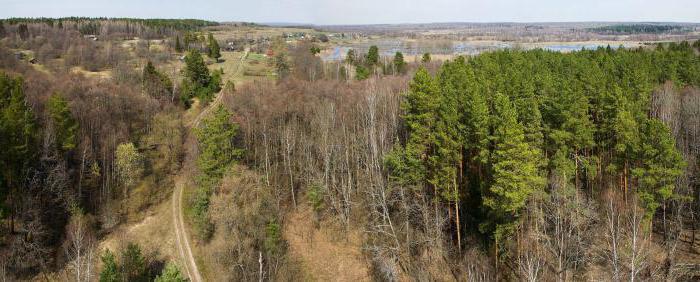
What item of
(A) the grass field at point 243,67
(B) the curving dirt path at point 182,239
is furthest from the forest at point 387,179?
(A) the grass field at point 243,67

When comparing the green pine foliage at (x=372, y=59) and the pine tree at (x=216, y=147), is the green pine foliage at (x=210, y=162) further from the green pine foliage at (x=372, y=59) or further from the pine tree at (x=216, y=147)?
the green pine foliage at (x=372, y=59)

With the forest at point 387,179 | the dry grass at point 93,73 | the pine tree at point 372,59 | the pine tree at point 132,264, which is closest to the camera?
the forest at point 387,179

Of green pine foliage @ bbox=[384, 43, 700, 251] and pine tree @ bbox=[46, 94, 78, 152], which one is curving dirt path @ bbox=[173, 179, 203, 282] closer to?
pine tree @ bbox=[46, 94, 78, 152]

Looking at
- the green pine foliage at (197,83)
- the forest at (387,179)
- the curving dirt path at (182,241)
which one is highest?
the green pine foliage at (197,83)

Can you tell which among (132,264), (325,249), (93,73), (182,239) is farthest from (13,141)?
(93,73)

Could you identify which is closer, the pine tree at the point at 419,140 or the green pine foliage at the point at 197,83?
the pine tree at the point at 419,140

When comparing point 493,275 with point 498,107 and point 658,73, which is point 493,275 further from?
point 658,73
